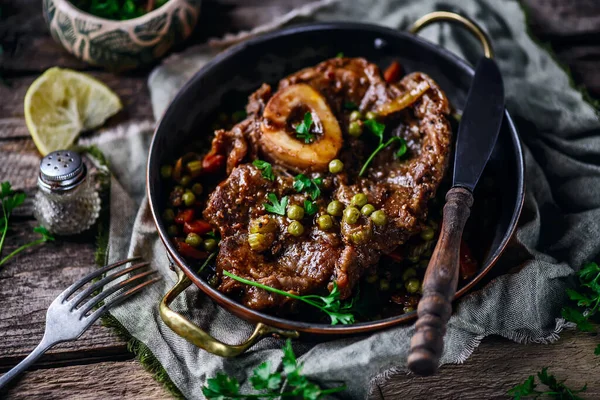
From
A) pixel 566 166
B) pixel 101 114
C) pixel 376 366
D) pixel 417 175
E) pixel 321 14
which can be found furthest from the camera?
pixel 321 14

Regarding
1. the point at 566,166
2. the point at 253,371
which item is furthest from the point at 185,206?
the point at 566,166

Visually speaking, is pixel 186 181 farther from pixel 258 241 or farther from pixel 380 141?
pixel 380 141

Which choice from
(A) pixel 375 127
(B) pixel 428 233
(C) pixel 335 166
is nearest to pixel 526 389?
(B) pixel 428 233

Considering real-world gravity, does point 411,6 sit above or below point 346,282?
above

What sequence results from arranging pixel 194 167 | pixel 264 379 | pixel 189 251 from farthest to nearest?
pixel 194 167 → pixel 189 251 → pixel 264 379

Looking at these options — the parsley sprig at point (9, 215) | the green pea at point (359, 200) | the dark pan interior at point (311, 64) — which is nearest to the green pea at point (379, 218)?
the green pea at point (359, 200)

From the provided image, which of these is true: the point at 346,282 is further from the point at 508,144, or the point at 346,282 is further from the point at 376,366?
the point at 508,144
